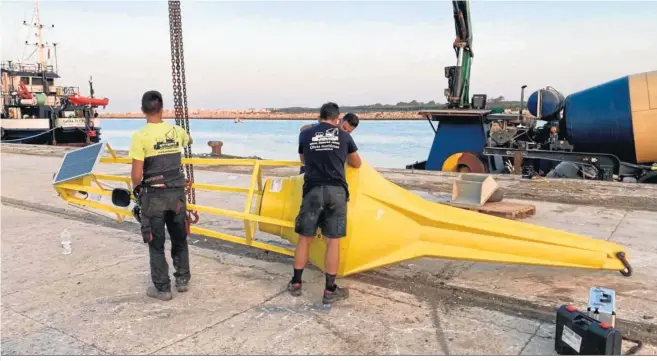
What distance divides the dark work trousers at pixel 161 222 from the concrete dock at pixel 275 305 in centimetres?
22

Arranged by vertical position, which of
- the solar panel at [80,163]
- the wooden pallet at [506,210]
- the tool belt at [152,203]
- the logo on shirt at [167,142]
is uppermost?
the logo on shirt at [167,142]

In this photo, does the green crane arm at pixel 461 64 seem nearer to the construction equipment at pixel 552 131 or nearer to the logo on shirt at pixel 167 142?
the construction equipment at pixel 552 131

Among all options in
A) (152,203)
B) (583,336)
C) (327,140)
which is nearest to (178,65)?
(152,203)

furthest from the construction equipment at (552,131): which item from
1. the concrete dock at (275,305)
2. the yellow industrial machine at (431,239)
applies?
the yellow industrial machine at (431,239)

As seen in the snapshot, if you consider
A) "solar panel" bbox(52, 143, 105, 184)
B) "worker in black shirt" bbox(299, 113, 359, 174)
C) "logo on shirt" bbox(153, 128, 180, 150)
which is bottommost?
"solar panel" bbox(52, 143, 105, 184)

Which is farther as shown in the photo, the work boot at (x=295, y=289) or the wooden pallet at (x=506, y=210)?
the wooden pallet at (x=506, y=210)

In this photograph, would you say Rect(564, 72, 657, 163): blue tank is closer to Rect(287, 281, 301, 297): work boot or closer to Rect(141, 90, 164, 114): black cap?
Rect(287, 281, 301, 297): work boot

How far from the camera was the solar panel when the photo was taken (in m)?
5.50

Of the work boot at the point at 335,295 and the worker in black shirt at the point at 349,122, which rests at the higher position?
the worker in black shirt at the point at 349,122

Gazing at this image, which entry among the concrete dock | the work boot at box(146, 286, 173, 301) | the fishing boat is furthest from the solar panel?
the fishing boat

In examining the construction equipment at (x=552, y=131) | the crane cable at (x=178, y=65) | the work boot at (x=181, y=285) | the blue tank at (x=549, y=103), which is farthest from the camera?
the blue tank at (x=549, y=103)

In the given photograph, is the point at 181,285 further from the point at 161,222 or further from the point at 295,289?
the point at 295,289

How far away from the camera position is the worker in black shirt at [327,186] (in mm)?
3938

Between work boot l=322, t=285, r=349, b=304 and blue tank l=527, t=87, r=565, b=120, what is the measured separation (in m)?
9.88
